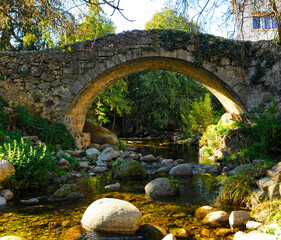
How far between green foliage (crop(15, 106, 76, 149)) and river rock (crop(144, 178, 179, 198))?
13.4 feet

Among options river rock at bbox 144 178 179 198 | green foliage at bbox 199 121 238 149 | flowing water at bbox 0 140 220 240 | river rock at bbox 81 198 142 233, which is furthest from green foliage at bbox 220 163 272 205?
green foliage at bbox 199 121 238 149

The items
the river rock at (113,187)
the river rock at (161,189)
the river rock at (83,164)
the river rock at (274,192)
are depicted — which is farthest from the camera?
the river rock at (83,164)

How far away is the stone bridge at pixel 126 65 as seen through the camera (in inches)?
306

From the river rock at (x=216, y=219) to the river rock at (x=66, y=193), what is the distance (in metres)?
1.98

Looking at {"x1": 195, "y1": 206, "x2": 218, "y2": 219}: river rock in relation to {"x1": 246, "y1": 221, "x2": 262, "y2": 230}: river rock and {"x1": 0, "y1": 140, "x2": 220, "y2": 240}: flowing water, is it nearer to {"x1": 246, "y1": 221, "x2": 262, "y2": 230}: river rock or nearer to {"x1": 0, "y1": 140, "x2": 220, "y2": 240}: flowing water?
{"x1": 0, "y1": 140, "x2": 220, "y2": 240}: flowing water

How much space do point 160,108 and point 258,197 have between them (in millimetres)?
14203

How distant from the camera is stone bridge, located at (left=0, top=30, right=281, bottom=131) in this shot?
7.78m

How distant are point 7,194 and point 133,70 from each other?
6.27 meters

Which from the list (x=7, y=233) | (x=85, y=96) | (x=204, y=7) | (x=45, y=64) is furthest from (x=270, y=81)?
(x=7, y=233)

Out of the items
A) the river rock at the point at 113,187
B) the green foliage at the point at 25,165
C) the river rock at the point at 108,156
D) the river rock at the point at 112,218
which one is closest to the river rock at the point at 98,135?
the river rock at the point at 108,156

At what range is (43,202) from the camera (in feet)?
11.8

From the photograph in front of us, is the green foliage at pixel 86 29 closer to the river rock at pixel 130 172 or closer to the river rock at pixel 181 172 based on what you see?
the river rock at pixel 130 172

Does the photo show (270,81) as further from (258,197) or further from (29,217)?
(29,217)

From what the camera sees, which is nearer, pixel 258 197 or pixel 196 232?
pixel 196 232
